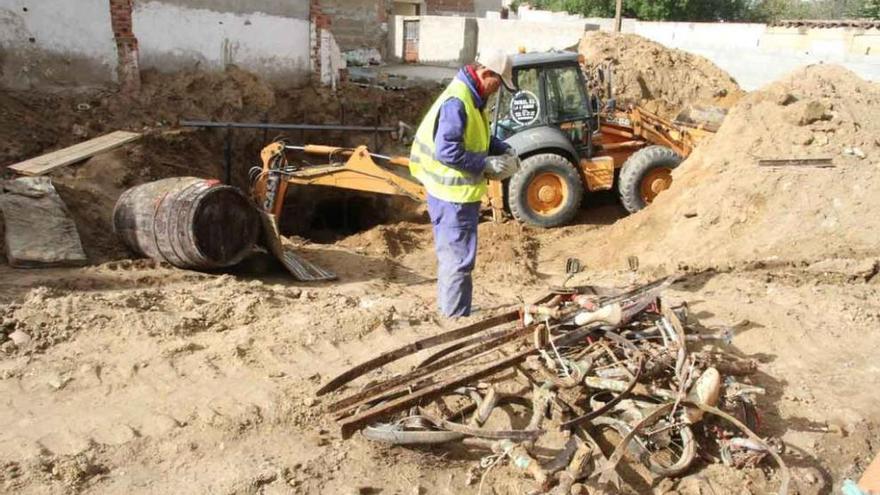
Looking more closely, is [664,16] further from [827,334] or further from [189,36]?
[827,334]

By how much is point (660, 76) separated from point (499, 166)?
11.6 m

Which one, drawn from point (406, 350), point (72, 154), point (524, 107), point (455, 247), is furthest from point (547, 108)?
point (72, 154)

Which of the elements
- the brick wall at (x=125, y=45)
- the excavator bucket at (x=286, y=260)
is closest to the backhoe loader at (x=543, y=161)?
the excavator bucket at (x=286, y=260)

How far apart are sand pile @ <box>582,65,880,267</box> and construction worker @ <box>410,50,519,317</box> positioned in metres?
2.72

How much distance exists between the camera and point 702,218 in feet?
22.5

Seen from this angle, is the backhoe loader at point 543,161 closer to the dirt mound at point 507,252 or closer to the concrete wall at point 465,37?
the dirt mound at point 507,252

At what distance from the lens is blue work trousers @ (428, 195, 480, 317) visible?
468cm

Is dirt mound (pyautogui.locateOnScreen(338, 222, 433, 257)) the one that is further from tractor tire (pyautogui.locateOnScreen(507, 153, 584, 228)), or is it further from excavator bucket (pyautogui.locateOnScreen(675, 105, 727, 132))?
excavator bucket (pyautogui.locateOnScreen(675, 105, 727, 132))

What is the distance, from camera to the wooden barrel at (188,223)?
19.7 feet

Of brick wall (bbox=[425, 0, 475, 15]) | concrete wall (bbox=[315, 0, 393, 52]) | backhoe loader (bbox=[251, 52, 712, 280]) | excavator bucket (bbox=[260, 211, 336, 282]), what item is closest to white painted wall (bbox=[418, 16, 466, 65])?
concrete wall (bbox=[315, 0, 393, 52])

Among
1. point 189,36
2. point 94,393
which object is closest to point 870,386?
point 94,393

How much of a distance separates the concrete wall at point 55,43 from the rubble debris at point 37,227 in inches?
110

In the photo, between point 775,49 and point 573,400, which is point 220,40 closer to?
point 573,400

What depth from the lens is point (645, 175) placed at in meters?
8.71
